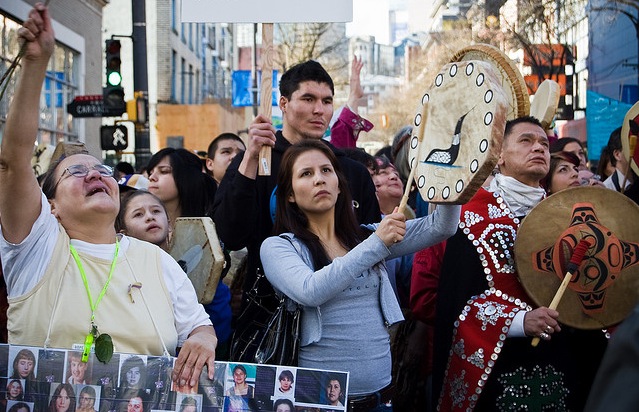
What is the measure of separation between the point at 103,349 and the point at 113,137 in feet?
32.3

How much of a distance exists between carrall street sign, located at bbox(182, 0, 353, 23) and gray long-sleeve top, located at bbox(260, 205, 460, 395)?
1.15 m

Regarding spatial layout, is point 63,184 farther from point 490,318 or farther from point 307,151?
point 490,318

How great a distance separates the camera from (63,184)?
3098mm

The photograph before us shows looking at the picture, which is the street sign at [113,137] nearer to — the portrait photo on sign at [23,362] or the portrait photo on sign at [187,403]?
the portrait photo on sign at [23,362]

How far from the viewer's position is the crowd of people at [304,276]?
278 centimetres

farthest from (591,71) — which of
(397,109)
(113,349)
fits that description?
(113,349)

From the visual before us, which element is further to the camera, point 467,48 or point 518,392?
point 467,48

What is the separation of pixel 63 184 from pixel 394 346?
228cm

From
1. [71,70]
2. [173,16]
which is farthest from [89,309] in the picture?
[173,16]

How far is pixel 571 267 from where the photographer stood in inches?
152

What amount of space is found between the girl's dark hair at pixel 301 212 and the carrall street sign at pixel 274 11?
693 millimetres

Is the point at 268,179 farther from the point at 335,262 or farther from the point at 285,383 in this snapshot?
the point at 285,383

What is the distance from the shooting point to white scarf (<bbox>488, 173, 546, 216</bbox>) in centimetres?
424

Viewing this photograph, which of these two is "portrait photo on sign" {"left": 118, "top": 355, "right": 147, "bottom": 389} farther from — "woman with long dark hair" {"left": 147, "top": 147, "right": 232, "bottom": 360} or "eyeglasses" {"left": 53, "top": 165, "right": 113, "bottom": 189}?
"woman with long dark hair" {"left": 147, "top": 147, "right": 232, "bottom": 360}
